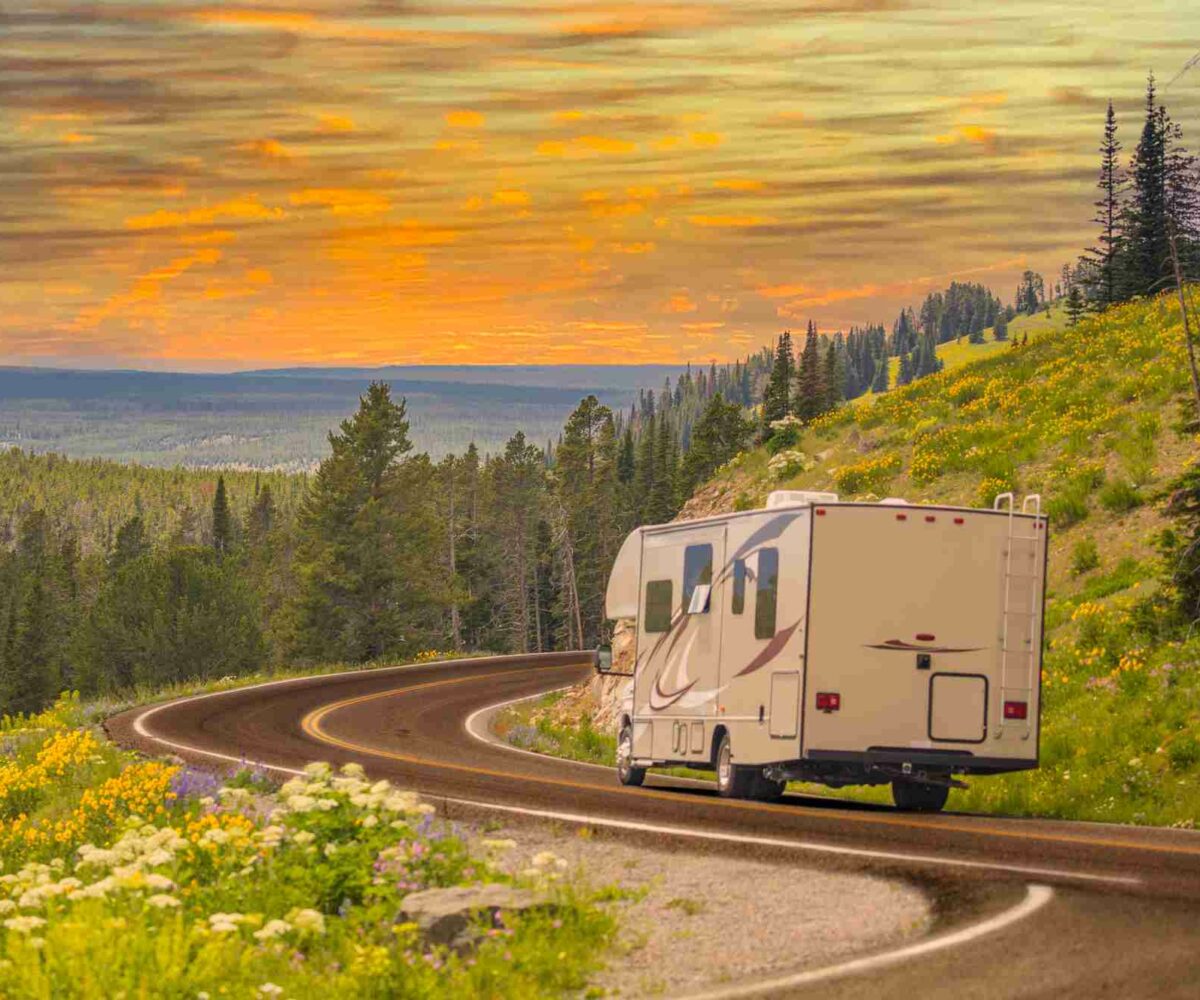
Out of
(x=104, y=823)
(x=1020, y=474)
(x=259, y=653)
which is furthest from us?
(x=259, y=653)

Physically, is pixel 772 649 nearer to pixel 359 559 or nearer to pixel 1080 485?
pixel 1080 485

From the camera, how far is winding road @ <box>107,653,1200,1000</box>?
838 centimetres

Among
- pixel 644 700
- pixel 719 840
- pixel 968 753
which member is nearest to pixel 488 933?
pixel 719 840

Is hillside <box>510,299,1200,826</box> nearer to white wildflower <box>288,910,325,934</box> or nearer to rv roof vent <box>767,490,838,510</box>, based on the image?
rv roof vent <box>767,490,838,510</box>

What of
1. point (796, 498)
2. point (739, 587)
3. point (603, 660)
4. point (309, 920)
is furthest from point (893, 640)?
point (309, 920)

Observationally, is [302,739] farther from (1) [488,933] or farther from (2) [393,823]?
(1) [488,933]

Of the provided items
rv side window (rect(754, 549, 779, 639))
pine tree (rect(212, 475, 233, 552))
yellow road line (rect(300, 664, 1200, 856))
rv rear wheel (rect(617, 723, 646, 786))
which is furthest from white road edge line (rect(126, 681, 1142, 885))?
pine tree (rect(212, 475, 233, 552))

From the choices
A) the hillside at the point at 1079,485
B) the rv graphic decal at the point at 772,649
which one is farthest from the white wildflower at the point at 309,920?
the hillside at the point at 1079,485

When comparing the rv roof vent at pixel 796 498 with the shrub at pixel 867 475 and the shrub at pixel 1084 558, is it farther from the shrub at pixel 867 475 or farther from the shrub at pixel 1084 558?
the shrub at pixel 867 475

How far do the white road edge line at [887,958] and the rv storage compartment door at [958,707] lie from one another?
6.60 metres

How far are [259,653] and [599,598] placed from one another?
31.2 metres

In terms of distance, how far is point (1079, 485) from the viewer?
101 ft

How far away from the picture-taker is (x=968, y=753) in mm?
17156

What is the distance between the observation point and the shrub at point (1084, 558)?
27.8 metres
